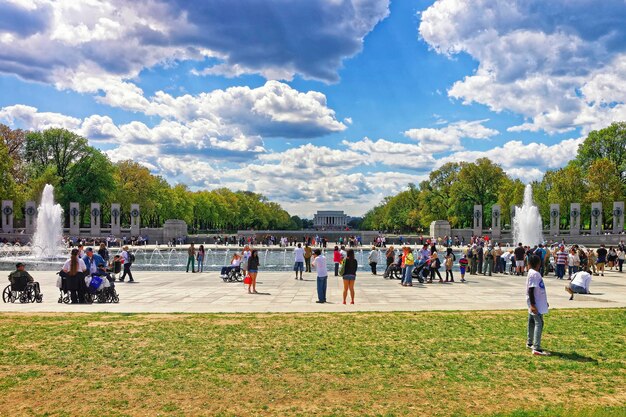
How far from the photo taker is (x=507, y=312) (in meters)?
15.4

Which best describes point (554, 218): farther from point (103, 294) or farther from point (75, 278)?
point (75, 278)

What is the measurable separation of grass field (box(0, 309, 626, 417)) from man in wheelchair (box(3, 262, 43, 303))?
4015 millimetres

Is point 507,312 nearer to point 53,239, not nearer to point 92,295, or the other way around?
point 92,295

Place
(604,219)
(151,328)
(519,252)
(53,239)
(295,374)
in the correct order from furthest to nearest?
1. (604,219)
2. (53,239)
3. (519,252)
4. (151,328)
5. (295,374)

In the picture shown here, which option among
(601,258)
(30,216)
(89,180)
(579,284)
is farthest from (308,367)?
(89,180)

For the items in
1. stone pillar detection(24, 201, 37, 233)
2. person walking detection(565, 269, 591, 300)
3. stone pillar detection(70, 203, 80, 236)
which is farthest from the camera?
stone pillar detection(70, 203, 80, 236)

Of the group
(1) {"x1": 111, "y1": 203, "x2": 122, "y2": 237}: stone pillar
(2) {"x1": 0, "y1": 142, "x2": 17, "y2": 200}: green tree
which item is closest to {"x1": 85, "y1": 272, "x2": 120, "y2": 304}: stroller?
(2) {"x1": 0, "y1": 142, "x2": 17, "y2": 200}: green tree

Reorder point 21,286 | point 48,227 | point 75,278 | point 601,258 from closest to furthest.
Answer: point 21,286 < point 75,278 < point 601,258 < point 48,227

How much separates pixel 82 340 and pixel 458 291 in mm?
14886

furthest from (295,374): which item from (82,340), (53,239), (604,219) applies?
(604,219)

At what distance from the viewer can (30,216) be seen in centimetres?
7362

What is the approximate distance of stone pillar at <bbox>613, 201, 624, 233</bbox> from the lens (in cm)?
7081

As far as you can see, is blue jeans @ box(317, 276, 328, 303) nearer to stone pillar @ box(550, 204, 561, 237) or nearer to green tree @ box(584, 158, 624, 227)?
stone pillar @ box(550, 204, 561, 237)

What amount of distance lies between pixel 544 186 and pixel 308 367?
86823mm
